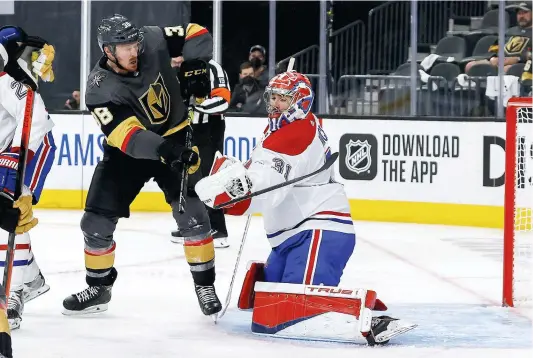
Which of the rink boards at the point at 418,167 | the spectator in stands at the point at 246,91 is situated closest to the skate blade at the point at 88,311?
the rink boards at the point at 418,167

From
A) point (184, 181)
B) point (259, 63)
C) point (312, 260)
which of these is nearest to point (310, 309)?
point (312, 260)

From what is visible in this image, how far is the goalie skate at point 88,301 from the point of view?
446 centimetres

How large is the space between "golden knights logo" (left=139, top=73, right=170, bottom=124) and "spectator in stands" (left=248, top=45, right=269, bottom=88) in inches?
169

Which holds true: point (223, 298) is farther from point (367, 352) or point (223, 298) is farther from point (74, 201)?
point (74, 201)

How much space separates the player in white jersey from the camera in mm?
3537

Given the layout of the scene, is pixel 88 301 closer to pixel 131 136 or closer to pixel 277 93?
pixel 131 136

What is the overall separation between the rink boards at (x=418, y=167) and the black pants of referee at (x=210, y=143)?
1.67 metres

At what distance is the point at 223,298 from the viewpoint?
194 inches

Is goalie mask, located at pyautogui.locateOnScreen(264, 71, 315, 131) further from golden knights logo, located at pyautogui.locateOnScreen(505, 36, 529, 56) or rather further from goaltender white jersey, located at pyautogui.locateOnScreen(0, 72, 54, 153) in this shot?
golden knights logo, located at pyautogui.locateOnScreen(505, 36, 529, 56)

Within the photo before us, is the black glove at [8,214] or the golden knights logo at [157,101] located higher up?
the golden knights logo at [157,101]

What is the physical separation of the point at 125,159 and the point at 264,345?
91 centimetres

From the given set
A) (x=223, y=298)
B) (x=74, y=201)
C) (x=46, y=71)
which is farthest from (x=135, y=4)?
(x=46, y=71)

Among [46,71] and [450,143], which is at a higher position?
[46,71]

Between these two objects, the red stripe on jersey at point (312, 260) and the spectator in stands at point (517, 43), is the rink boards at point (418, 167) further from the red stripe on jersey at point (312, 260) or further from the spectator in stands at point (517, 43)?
the red stripe on jersey at point (312, 260)
